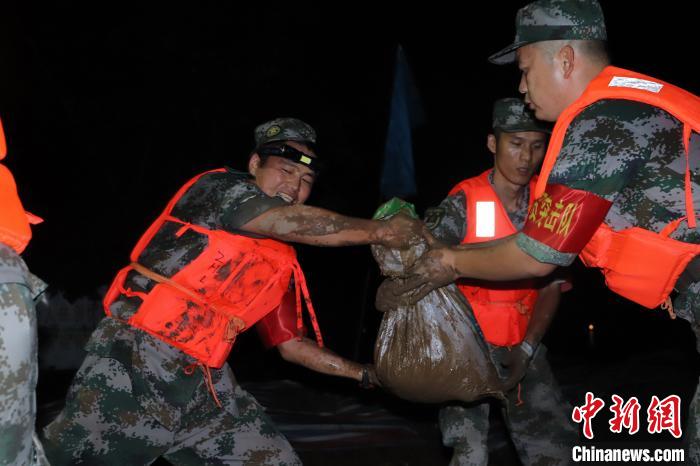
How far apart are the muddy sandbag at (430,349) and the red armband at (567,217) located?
0.87 m

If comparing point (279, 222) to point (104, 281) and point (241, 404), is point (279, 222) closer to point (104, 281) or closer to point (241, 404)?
point (241, 404)

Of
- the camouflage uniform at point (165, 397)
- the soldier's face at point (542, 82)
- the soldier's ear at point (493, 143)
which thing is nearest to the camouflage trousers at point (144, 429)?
the camouflage uniform at point (165, 397)

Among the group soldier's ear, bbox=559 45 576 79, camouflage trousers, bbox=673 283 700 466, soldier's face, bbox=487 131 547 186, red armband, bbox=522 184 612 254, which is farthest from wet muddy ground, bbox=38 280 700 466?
soldier's ear, bbox=559 45 576 79

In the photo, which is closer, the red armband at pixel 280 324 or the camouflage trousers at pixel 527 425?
the red armband at pixel 280 324

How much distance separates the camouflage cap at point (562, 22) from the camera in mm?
2490

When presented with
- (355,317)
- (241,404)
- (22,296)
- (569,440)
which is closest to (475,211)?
(569,440)

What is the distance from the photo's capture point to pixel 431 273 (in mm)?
2980

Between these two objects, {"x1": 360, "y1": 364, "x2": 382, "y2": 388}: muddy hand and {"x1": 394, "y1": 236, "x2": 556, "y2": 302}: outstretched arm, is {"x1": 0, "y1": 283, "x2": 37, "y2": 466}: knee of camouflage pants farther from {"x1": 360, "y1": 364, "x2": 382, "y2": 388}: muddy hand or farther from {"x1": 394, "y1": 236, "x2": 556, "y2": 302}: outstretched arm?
{"x1": 360, "y1": 364, "x2": 382, "y2": 388}: muddy hand

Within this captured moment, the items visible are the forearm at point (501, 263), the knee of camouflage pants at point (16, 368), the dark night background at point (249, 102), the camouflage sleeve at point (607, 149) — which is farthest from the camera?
the dark night background at point (249, 102)

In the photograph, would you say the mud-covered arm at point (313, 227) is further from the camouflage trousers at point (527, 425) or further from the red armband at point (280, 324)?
the camouflage trousers at point (527, 425)

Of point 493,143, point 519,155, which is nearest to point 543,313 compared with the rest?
point 519,155

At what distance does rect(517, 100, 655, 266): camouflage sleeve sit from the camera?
215 cm

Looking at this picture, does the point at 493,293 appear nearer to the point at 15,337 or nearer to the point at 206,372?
the point at 206,372

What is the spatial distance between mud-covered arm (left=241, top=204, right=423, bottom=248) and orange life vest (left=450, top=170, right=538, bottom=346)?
118 centimetres
